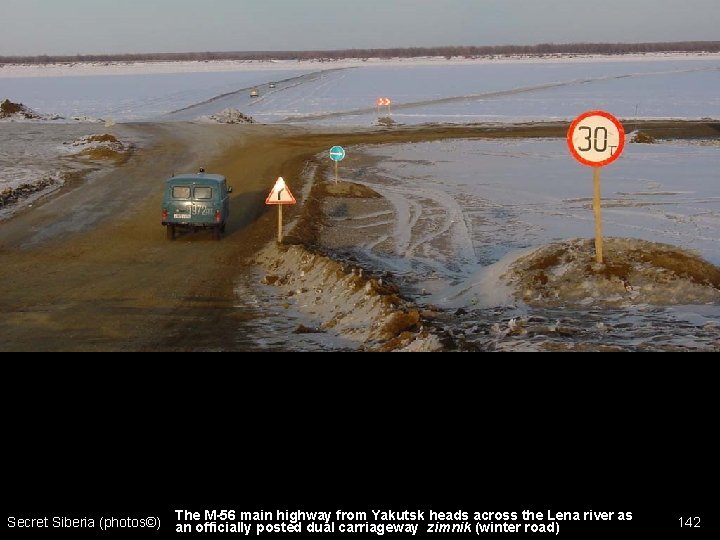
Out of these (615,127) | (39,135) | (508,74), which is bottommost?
(615,127)

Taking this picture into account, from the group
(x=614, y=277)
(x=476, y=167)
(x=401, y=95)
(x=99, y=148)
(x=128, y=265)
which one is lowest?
(x=614, y=277)

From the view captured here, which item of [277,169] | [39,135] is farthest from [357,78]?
[277,169]

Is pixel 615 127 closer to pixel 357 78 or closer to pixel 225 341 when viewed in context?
pixel 225 341

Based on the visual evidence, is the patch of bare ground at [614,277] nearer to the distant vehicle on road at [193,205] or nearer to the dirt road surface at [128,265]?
the dirt road surface at [128,265]

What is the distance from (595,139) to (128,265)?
41.1 ft

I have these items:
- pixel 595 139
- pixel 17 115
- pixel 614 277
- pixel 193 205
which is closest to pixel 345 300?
pixel 614 277

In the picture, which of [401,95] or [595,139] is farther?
[401,95]

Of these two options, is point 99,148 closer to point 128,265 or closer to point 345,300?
point 128,265

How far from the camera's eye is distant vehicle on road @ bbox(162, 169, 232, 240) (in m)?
26.9

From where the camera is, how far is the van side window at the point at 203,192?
27.0 meters

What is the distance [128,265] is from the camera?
2308cm

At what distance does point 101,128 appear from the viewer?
69.8 m

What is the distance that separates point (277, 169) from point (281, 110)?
157ft

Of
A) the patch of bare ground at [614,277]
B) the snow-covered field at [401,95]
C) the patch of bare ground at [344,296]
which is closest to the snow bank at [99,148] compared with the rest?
the snow-covered field at [401,95]
